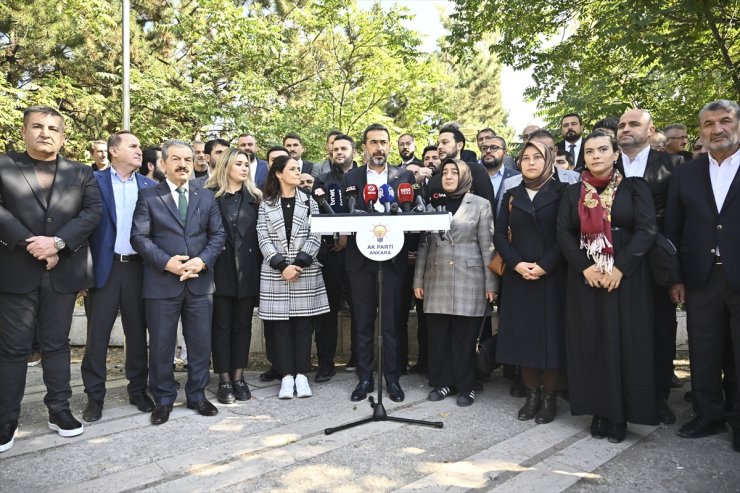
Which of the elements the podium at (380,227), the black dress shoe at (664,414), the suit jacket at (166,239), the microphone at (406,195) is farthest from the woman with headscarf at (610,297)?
the suit jacket at (166,239)

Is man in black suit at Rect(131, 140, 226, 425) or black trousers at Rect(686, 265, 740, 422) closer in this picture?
black trousers at Rect(686, 265, 740, 422)

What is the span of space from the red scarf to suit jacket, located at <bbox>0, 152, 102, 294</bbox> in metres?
3.85

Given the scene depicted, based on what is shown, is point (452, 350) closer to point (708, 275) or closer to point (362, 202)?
point (362, 202)

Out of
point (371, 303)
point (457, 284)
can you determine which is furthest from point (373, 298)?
point (457, 284)

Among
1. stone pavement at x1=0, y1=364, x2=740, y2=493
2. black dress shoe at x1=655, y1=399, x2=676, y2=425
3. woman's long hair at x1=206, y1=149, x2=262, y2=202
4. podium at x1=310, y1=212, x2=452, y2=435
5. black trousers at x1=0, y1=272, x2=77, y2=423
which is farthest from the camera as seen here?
woman's long hair at x1=206, y1=149, x2=262, y2=202

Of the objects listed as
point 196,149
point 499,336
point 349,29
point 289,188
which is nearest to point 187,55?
point 349,29

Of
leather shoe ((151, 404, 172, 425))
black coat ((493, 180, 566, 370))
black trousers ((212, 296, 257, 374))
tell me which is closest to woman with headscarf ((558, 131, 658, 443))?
black coat ((493, 180, 566, 370))

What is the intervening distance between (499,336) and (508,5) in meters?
6.94

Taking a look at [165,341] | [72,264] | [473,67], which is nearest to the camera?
[72,264]

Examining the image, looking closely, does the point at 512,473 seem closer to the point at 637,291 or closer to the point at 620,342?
the point at 620,342

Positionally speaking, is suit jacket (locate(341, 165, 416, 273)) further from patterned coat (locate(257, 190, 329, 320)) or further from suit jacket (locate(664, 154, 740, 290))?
suit jacket (locate(664, 154, 740, 290))

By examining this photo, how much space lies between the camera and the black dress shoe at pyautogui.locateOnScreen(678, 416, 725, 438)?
4199 mm

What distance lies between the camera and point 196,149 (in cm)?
778

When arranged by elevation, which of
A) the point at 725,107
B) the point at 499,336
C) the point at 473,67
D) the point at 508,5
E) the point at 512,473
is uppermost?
the point at 473,67
